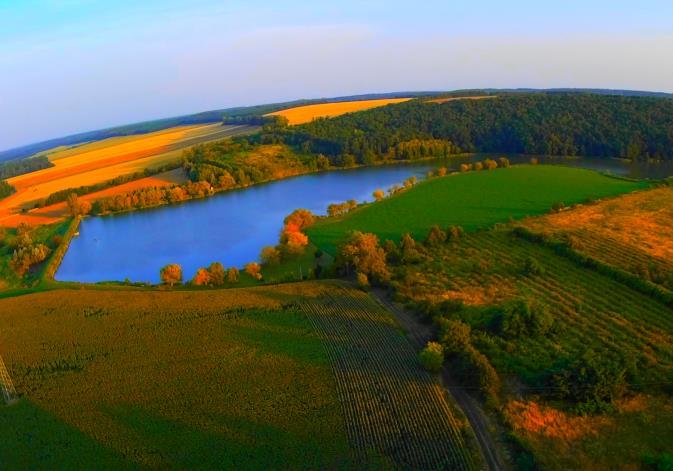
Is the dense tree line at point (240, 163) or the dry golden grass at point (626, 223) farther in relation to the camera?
the dense tree line at point (240, 163)

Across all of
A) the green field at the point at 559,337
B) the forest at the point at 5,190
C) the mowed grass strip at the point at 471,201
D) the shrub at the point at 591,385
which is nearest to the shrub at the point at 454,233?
the green field at the point at 559,337

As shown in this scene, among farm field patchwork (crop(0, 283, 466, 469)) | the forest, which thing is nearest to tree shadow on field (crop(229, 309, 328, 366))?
farm field patchwork (crop(0, 283, 466, 469))

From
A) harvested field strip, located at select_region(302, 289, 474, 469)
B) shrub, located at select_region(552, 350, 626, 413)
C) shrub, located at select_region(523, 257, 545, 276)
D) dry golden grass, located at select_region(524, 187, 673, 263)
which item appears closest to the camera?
harvested field strip, located at select_region(302, 289, 474, 469)

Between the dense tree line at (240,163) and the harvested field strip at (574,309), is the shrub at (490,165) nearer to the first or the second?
the dense tree line at (240,163)

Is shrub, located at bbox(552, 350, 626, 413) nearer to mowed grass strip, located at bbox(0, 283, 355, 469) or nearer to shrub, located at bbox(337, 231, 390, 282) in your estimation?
mowed grass strip, located at bbox(0, 283, 355, 469)

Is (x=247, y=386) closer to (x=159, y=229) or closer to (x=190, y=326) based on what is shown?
(x=190, y=326)

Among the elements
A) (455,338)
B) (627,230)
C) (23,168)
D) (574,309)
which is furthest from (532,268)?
A: (23,168)
